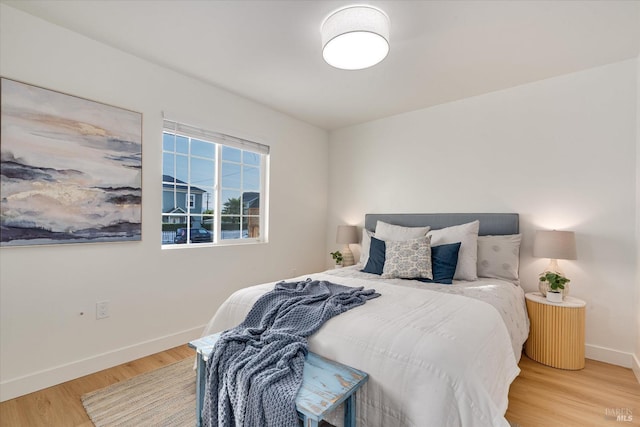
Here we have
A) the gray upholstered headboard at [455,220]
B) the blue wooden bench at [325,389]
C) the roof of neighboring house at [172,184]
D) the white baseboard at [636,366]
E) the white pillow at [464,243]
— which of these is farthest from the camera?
the gray upholstered headboard at [455,220]

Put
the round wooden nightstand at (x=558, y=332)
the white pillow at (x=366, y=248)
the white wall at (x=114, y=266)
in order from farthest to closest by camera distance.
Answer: the white pillow at (x=366, y=248), the round wooden nightstand at (x=558, y=332), the white wall at (x=114, y=266)

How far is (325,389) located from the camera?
1227 millimetres

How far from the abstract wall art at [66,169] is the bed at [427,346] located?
1184mm

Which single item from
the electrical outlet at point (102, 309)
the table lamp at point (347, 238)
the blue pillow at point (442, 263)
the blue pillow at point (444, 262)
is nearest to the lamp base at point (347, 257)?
the table lamp at point (347, 238)

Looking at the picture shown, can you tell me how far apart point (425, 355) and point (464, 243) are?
1701 millimetres

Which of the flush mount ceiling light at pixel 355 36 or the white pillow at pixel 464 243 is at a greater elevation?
the flush mount ceiling light at pixel 355 36

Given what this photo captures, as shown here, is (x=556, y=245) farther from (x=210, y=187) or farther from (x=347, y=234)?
(x=210, y=187)

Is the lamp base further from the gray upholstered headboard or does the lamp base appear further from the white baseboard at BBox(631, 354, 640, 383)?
the white baseboard at BBox(631, 354, 640, 383)

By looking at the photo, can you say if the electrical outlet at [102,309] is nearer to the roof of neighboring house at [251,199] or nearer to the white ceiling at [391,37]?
the roof of neighboring house at [251,199]

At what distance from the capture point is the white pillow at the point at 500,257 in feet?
8.81

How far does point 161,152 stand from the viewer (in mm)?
2650

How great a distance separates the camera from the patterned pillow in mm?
2561

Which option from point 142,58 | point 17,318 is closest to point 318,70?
point 142,58

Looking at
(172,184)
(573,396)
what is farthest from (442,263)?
(172,184)
